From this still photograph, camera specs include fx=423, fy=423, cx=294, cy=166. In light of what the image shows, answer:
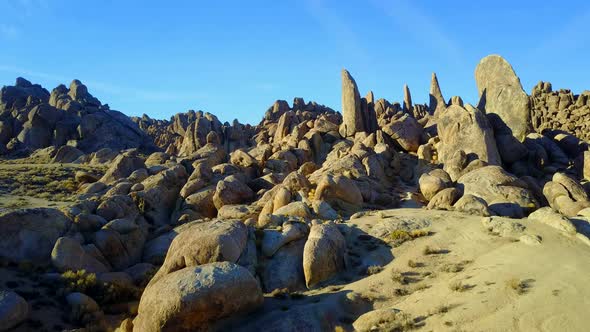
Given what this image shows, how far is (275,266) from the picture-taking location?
21.3 meters

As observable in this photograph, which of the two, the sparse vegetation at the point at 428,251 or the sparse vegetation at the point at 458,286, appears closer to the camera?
the sparse vegetation at the point at 458,286

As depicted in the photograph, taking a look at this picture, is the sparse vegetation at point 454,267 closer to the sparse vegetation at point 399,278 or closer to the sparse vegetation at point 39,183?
the sparse vegetation at point 399,278

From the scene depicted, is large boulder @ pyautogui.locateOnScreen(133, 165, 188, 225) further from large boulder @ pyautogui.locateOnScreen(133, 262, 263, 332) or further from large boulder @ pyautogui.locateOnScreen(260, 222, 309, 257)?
large boulder @ pyautogui.locateOnScreen(133, 262, 263, 332)

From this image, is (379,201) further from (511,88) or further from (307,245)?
(511,88)

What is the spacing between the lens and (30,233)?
76.4 ft

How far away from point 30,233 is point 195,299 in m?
13.9

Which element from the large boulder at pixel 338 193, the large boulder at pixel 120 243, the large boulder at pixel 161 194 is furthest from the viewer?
the large boulder at pixel 161 194

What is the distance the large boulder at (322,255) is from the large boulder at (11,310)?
38.5ft

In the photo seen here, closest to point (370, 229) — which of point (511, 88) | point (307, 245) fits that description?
point (307, 245)

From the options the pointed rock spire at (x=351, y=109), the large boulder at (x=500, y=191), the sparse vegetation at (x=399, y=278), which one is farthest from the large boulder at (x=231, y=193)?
the pointed rock spire at (x=351, y=109)

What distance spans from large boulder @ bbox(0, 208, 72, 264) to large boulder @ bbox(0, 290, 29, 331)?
20.7 feet

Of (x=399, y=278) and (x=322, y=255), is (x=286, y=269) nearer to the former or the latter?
(x=322, y=255)

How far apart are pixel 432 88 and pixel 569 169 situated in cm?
7191

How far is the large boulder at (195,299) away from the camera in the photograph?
1464 cm
